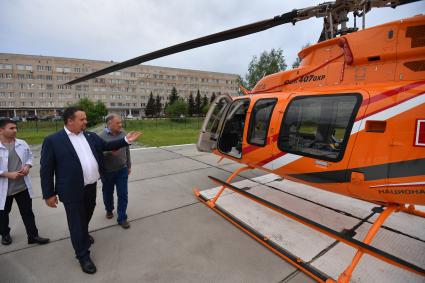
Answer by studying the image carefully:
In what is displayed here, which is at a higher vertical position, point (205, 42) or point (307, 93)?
point (205, 42)

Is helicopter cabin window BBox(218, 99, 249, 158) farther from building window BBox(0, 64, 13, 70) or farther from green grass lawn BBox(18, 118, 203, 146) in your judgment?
building window BBox(0, 64, 13, 70)

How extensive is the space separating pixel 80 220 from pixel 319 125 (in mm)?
3004

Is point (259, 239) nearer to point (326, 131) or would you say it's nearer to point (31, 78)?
point (326, 131)

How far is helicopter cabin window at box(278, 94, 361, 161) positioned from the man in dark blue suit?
7.99ft

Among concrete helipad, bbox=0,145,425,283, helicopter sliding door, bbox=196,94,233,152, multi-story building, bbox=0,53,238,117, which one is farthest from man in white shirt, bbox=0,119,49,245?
multi-story building, bbox=0,53,238,117

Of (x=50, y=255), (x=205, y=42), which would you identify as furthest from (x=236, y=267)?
(x=205, y=42)

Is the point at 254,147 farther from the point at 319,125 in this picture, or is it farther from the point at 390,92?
the point at 390,92

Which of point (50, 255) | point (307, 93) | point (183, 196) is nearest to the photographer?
point (50, 255)

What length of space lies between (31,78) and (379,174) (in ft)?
233

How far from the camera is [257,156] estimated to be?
354 cm

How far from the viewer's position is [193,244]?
9.85ft

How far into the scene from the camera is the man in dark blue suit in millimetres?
2326

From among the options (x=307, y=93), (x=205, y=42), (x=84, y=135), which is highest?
(x=205, y=42)

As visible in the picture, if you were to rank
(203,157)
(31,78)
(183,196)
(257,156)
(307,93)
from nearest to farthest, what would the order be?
(307,93) → (257,156) → (183,196) → (203,157) → (31,78)
